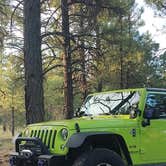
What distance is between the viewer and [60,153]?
26.8 ft

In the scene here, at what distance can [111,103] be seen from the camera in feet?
32.9

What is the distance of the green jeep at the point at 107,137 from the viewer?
8.19m

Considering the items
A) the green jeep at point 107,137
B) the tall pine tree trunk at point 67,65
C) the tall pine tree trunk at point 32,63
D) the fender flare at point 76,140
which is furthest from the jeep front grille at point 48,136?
the tall pine tree trunk at point 67,65

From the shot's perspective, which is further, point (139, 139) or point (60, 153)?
point (139, 139)

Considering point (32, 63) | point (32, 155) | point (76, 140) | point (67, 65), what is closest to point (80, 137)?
point (76, 140)

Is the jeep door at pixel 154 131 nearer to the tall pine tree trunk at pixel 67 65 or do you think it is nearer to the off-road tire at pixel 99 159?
the off-road tire at pixel 99 159

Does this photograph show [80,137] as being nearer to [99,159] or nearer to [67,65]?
[99,159]

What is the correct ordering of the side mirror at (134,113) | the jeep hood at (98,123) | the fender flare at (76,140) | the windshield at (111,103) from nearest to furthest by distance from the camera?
the fender flare at (76,140), the jeep hood at (98,123), the side mirror at (134,113), the windshield at (111,103)

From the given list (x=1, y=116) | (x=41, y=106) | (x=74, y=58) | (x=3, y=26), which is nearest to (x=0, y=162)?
(x=41, y=106)

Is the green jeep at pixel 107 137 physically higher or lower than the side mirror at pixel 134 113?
lower

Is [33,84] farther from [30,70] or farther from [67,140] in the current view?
[67,140]

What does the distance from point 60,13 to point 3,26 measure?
13.1 ft

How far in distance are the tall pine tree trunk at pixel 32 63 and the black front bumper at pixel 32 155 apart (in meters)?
3.62

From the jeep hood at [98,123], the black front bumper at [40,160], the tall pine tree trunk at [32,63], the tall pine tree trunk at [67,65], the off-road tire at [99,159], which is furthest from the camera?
the tall pine tree trunk at [67,65]
